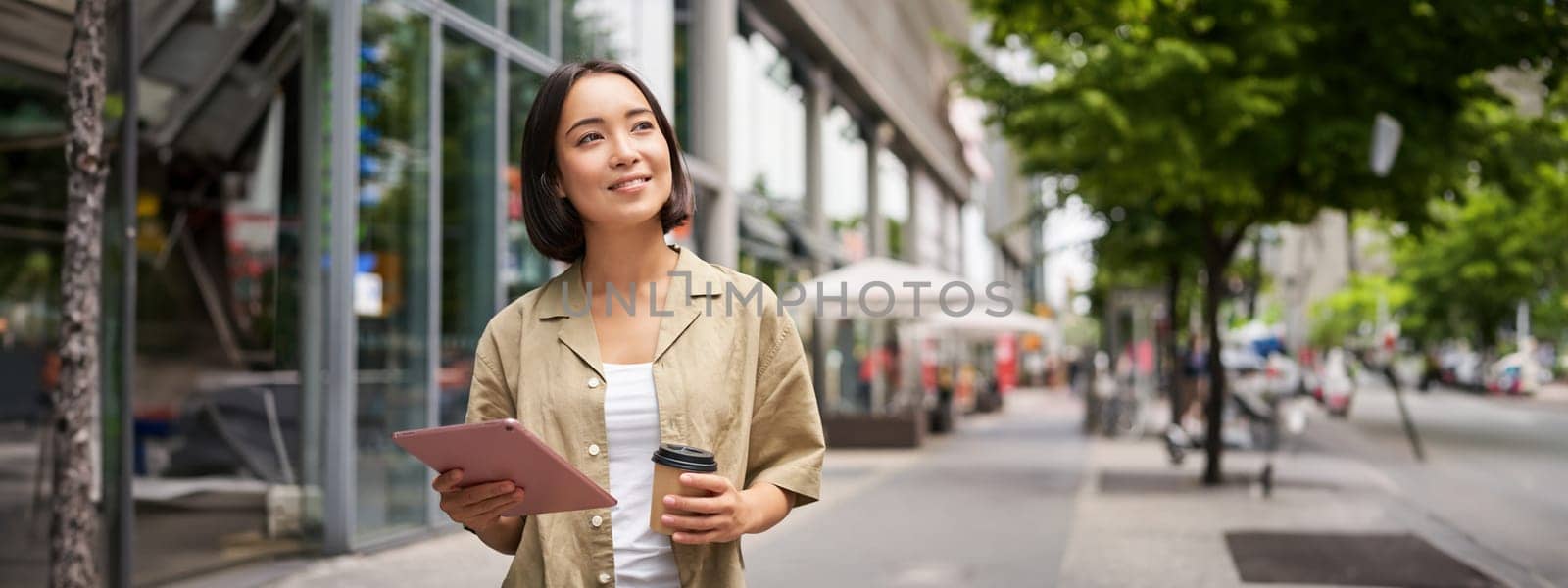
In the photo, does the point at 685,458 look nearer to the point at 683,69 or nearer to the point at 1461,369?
the point at 683,69

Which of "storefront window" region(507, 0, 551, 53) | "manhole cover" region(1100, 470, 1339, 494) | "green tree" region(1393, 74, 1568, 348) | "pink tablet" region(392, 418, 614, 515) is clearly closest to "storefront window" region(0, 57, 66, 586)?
"storefront window" region(507, 0, 551, 53)

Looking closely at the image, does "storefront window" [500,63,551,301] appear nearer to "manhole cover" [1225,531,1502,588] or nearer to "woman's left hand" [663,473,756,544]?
"manhole cover" [1225,531,1502,588]

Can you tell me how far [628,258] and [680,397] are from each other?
286 millimetres

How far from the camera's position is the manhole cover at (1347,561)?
29.3ft

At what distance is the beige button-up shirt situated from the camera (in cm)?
244

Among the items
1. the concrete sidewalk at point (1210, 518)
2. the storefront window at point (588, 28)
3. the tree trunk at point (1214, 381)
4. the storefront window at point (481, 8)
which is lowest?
the concrete sidewalk at point (1210, 518)

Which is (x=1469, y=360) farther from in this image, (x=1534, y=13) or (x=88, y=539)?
(x=88, y=539)

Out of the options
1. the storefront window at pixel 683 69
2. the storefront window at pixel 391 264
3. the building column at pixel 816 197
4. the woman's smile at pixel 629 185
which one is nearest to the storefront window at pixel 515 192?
the storefront window at pixel 391 264

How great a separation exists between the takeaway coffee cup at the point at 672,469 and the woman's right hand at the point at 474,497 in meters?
0.23

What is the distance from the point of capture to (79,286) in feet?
18.9

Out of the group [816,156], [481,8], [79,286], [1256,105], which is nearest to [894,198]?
[816,156]

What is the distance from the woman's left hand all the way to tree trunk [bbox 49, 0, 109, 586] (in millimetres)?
4222

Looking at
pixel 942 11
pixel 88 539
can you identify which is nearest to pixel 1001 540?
pixel 88 539

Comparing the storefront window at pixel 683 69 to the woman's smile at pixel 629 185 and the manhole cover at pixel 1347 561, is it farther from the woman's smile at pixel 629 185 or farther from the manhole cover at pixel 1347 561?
the woman's smile at pixel 629 185
